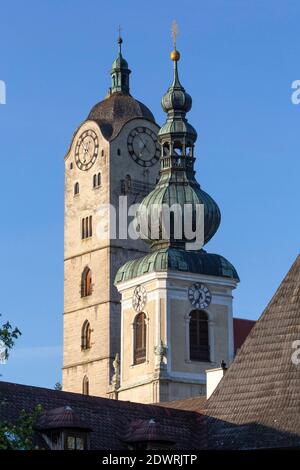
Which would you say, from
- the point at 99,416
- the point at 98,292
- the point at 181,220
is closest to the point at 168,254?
the point at 181,220

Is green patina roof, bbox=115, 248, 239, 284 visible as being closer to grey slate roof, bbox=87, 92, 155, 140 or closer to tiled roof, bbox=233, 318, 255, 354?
tiled roof, bbox=233, 318, 255, 354

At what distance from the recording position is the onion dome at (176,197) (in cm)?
7869

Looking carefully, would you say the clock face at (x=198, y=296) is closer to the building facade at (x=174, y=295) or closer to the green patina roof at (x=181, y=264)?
the building facade at (x=174, y=295)

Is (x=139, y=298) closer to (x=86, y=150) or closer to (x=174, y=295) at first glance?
(x=174, y=295)

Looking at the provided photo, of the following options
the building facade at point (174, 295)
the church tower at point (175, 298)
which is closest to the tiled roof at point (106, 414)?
the building facade at point (174, 295)

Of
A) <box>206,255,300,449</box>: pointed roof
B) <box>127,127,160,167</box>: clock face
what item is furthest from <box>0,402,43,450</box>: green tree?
<box>127,127,160,167</box>: clock face

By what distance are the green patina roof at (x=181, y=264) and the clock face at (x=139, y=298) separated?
0.63 metres

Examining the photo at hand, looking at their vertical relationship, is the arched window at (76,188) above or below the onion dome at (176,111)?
above

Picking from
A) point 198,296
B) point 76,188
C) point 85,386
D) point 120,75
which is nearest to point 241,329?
point 198,296

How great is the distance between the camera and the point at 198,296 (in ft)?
257

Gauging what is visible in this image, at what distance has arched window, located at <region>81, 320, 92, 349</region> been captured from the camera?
100688 mm

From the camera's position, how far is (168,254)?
7700 centimetres

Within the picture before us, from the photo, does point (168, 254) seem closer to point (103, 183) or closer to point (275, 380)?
point (103, 183)
